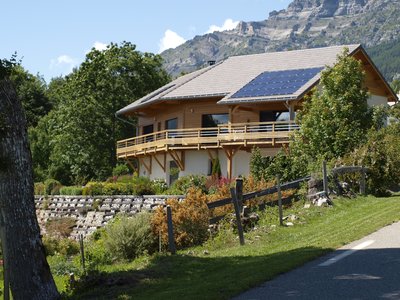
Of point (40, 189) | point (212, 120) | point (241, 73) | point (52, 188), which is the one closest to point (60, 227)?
point (52, 188)

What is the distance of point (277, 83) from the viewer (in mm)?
36094

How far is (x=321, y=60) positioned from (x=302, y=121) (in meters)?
11.1

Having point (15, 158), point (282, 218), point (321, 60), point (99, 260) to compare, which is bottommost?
point (99, 260)

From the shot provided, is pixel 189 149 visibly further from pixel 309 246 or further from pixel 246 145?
pixel 309 246

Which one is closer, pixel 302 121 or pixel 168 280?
pixel 168 280

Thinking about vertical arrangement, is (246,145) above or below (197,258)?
above

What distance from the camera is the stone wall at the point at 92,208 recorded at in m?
30.5

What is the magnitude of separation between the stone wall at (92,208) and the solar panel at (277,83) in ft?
29.6

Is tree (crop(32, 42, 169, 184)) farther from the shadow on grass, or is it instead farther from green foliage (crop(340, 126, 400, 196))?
the shadow on grass

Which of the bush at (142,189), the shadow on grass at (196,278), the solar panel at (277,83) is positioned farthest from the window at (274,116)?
the shadow on grass at (196,278)

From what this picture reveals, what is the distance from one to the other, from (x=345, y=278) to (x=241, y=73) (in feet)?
108

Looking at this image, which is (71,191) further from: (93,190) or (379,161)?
(379,161)

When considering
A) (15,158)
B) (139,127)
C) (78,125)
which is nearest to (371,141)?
(15,158)

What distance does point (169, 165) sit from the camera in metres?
41.2
